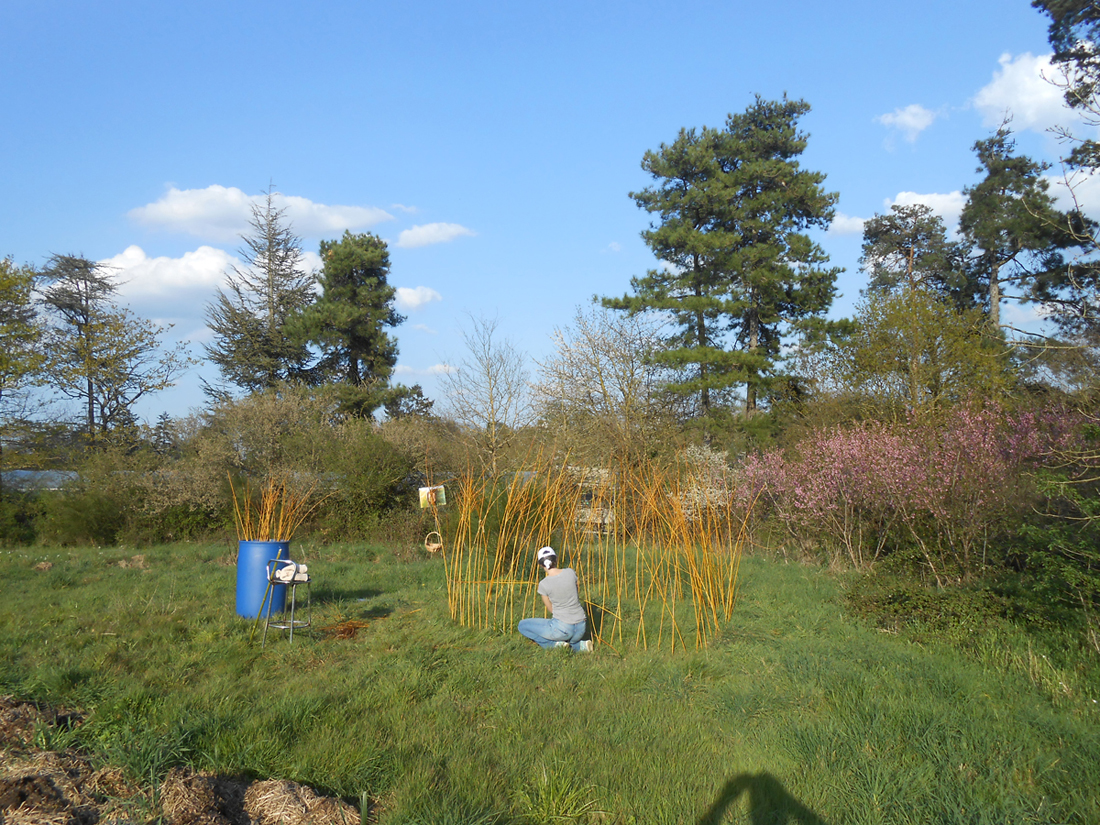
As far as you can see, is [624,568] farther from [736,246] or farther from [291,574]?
[736,246]

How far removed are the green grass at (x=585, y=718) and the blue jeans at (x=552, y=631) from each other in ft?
0.51

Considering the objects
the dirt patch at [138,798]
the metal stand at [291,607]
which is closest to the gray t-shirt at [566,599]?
the metal stand at [291,607]

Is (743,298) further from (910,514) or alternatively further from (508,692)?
(508,692)

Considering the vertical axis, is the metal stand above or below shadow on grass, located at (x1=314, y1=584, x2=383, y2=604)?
above

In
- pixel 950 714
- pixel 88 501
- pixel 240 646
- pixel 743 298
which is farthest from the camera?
pixel 743 298

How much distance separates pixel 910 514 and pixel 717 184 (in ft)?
46.4

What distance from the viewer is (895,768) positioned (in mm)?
3416

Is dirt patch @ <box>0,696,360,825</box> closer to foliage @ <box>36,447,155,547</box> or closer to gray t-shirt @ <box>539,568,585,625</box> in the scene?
gray t-shirt @ <box>539,568,585,625</box>

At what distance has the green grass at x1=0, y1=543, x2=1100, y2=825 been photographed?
3207mm

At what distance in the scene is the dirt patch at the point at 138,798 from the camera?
2.81m

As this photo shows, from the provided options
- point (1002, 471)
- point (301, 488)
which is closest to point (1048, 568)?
point (1002, 471)

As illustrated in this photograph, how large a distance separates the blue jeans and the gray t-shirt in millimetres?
57

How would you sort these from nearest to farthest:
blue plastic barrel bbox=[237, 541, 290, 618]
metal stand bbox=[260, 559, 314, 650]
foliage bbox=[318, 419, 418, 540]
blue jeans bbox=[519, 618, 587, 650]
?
metal stand bbox=[260, 559, 314, 650]
blue jeans bbox=[519, 618, 587, 650]
blue plastic barrel bbox=[237, 541, 290, 618]
foliage bbox=[318, 419, 418, 540]

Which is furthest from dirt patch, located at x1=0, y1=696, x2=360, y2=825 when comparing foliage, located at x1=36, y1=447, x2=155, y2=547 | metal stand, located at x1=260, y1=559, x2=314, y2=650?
foliage, located at x1=36, y1=447, x2=155, y2=547
